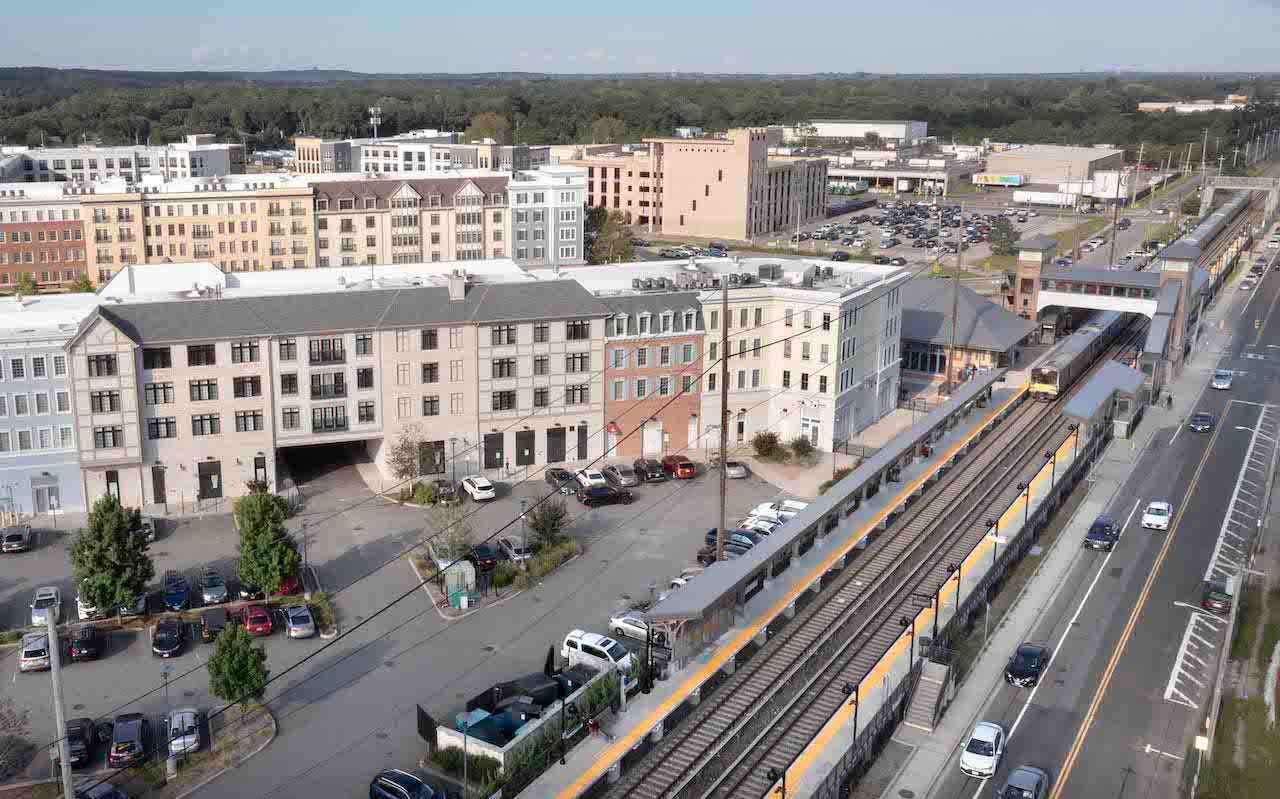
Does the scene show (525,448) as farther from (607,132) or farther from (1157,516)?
(607,132)

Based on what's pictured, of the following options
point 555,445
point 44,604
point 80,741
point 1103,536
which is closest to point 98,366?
point 44,604

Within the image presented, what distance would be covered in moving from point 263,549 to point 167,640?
3721 mm

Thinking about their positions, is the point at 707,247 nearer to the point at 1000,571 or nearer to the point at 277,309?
the point at 277,309

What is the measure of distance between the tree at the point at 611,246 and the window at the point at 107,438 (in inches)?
2102

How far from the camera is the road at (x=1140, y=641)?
87.6ft

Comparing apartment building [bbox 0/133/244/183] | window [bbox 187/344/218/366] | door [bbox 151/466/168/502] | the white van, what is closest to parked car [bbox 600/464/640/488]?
the white van

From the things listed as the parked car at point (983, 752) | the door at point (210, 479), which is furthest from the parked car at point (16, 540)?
the parked car at point (983, 752)

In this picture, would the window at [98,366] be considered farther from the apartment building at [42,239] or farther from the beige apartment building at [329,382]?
the apartment building at [42,239]

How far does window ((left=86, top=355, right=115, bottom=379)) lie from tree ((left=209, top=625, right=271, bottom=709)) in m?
17.2

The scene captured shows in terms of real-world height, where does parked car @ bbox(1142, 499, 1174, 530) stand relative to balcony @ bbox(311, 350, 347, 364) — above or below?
below

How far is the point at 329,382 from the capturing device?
45156mm

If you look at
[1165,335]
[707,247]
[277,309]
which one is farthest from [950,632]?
[707,247]

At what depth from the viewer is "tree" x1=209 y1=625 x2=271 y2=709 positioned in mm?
28000

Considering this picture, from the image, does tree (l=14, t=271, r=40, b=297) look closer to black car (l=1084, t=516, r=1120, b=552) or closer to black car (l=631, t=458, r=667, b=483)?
black car (l=631, t=458, r=667, b=483)
